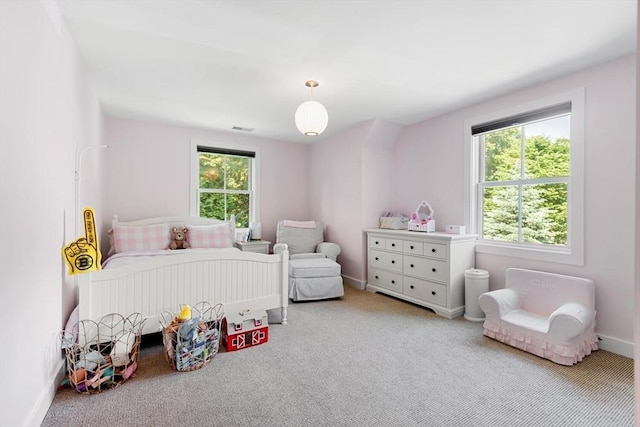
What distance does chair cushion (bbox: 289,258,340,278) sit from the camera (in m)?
3.65

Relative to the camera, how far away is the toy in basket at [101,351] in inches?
71.5

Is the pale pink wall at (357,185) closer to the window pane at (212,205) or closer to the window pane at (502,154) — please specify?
the window pane at (502,154)

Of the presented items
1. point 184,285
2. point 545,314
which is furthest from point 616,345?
point 184,285

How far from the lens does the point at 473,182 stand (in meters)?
3.47

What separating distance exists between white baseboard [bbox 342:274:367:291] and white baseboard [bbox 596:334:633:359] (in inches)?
95.5

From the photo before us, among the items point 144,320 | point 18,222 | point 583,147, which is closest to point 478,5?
Result: point 583,147

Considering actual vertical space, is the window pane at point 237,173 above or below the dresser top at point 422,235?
above

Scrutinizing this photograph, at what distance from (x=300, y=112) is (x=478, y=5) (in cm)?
139

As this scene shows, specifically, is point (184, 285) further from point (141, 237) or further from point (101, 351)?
point (141, 237)

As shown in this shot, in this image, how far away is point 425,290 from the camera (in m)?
3.39

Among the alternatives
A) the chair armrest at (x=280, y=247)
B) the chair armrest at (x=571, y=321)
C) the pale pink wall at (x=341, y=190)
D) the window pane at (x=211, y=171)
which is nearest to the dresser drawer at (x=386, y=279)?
the pale pink wall at (x=341, y=190)

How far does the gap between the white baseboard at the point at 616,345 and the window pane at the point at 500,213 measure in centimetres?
106

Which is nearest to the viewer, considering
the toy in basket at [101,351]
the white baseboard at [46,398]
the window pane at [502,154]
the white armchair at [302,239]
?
the white baseboard at [46,398]

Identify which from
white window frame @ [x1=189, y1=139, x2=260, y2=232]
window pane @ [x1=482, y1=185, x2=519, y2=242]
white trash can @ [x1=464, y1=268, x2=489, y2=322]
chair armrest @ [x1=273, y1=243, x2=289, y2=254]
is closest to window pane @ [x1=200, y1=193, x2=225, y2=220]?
white window frame @ [x1=189, y1=139, x2=260, y2=232]
